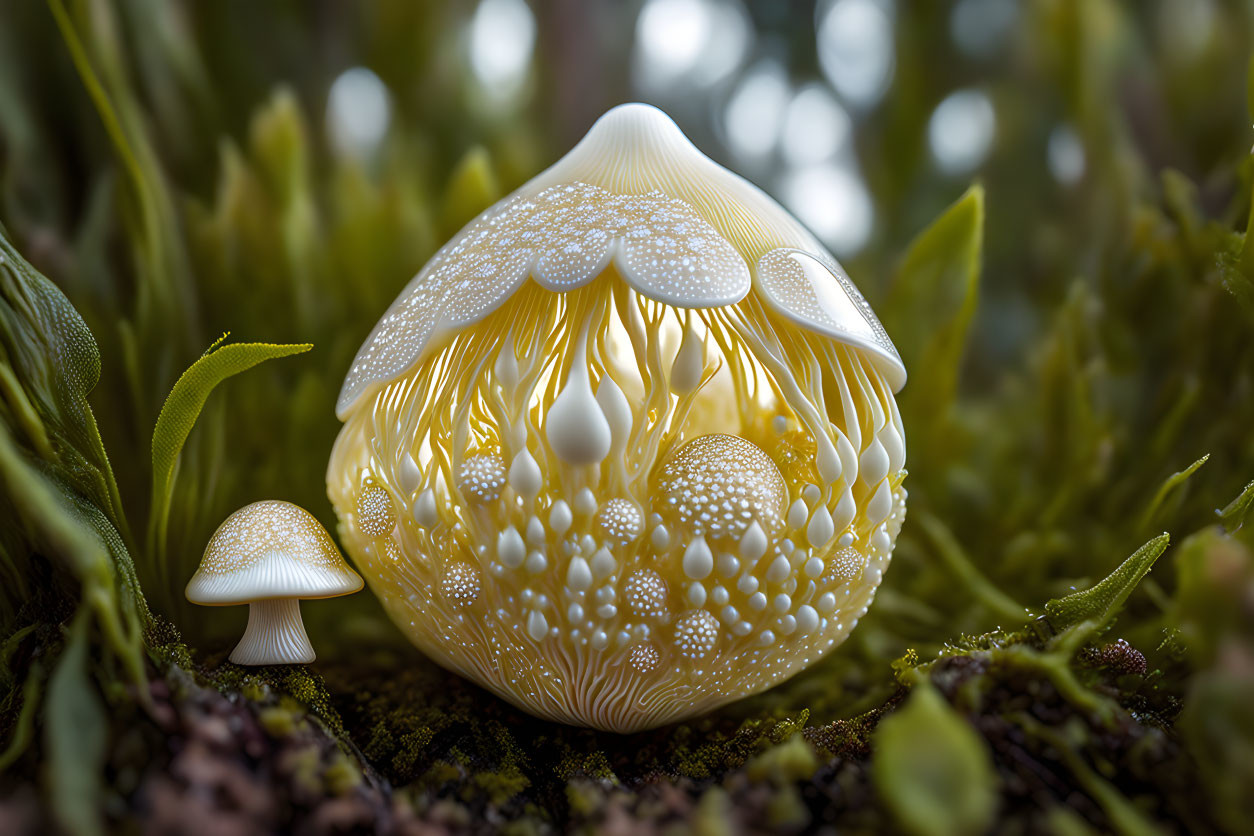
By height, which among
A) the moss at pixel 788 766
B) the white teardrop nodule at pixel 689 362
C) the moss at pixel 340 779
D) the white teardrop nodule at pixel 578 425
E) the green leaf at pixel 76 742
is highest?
the white teardrop nodule at pixel 689 362

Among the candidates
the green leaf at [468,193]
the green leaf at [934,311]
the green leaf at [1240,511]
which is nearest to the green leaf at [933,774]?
the green leaf at [1240,511]

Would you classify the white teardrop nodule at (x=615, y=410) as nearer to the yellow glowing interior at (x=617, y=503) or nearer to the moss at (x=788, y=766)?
the yellow glowing interior at (x=617, y=503)

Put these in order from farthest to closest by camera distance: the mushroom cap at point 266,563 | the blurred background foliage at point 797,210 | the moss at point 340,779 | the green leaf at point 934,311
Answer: the green leaf at point 934,311
the blurred background foliage at point 797,210
the mushroom cap at point 266,563
the moss at point 340,779

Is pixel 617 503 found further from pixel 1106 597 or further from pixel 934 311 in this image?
pixel 934 311

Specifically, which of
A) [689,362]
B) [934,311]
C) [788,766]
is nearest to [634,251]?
[689,362]

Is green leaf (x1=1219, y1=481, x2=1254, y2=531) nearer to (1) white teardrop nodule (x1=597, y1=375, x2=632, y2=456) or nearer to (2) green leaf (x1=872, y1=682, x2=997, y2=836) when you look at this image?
(2) green leaf (x1=872, y1=682, x2=997, y2=836)

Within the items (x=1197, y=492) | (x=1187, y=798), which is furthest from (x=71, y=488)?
(x=1197, y=492)
